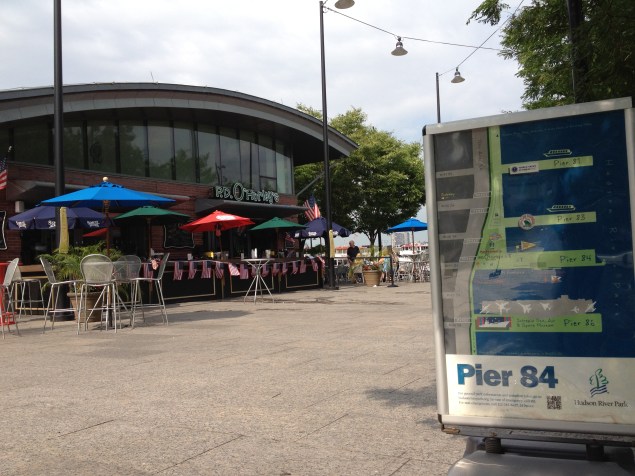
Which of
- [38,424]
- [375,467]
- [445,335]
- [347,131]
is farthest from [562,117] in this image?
[347,131]

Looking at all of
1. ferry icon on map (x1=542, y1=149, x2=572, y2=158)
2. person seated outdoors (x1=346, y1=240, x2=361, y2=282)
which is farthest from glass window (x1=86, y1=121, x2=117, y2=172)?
ferry icon on map (x1=542, y1=149, x2=572, y2=158)

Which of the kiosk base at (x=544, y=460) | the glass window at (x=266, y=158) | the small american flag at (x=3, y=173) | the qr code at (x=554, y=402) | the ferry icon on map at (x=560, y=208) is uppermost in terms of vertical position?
the glass window at (x=266, y=158)

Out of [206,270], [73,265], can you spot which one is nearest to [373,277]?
[206,270]

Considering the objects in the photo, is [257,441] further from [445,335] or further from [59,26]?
[59,26]

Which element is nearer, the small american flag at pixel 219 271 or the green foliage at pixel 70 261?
the green foliage at pixel 70 261

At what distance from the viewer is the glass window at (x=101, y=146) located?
740 inches

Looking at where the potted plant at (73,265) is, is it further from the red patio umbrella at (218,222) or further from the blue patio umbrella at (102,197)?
the red patio umbrella at (218,222)

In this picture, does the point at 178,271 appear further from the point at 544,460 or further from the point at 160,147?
the point at 544,460

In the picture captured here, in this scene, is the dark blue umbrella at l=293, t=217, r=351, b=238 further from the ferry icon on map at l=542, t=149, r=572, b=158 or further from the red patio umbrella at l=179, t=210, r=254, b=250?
the ferry icon on map at l=542, t=149, r=572, b=158

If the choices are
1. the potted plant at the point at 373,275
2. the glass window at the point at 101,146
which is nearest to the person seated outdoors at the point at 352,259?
the potted plant at the point at 373,275

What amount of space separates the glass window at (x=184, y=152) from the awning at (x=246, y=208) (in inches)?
38.5

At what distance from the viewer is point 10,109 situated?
611 inches

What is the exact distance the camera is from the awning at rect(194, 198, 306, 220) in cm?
2119

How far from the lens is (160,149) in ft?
68.4
